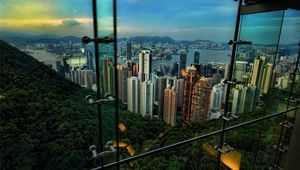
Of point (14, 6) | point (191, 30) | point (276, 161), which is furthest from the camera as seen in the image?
point (276, 161)

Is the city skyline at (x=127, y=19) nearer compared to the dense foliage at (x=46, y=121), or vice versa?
the city skyline at (x=127, y=19)

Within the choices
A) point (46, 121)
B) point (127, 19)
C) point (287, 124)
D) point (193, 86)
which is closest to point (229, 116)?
point (193, 86)

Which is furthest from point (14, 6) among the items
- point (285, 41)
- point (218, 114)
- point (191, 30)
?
point (285, 41)

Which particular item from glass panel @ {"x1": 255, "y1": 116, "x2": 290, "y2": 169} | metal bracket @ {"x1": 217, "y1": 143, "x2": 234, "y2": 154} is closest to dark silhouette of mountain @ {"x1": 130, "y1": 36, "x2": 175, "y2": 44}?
metal bracket @ {"x1": 217, "y1": 143, "x2": 234, "y2": 154}

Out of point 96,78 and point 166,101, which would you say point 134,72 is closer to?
point 96,78

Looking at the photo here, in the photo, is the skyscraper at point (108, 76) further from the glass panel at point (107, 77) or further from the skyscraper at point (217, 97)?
the skyscraper at point (217, 97)

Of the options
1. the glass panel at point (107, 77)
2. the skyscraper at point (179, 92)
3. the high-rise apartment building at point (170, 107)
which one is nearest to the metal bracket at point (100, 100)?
the glass panel at point (107, 77)

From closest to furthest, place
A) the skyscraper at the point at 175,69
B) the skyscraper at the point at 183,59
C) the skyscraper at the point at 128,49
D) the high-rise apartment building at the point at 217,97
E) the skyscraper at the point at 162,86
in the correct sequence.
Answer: the skyscraper at the point at 128,49 → the high-rise apartment building at the point at 217,97 → the skyscraper at the point at 183,59 → the skyscraper at the point at 175,69 → the skyscraper at the point at 162,86
